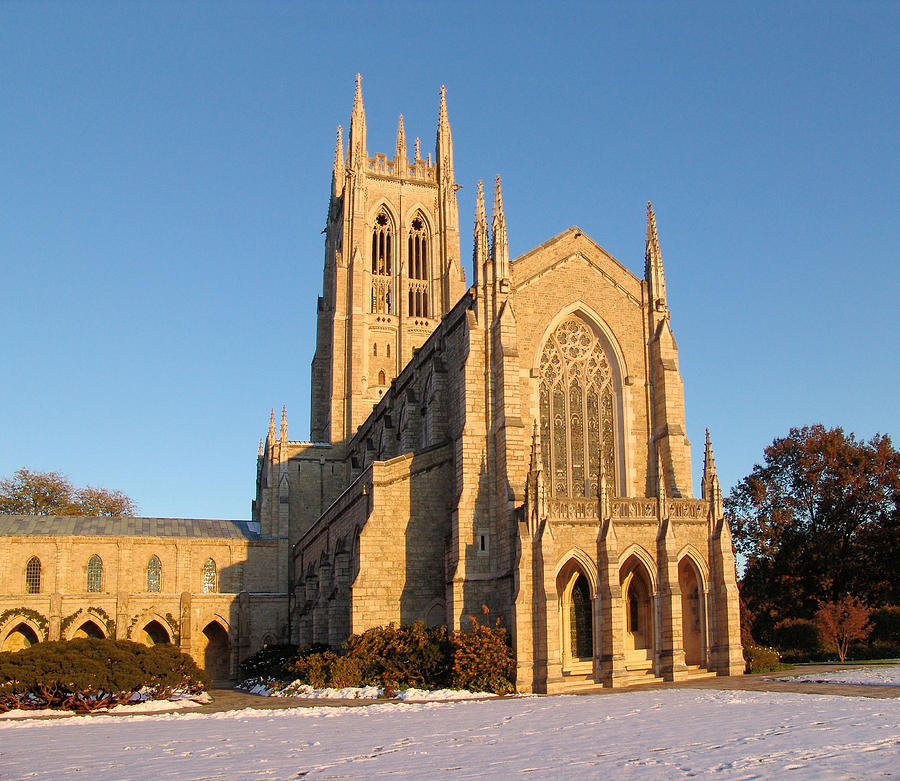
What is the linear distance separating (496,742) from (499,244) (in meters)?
20.1

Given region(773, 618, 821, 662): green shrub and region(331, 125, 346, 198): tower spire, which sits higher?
region(331, 125, 346, 198): tower spire

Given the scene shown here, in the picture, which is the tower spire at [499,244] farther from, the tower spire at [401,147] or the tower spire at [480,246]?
the tower spire at [401,147]

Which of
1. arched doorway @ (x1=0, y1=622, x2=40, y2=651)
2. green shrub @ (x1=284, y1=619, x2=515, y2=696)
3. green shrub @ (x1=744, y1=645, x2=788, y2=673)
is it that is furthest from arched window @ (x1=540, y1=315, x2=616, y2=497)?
arched doorway @ (x1=0, y1=622, x2=40, y2=651)

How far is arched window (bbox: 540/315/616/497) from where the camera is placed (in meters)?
31.6

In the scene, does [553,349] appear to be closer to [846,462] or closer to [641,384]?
[641,384]

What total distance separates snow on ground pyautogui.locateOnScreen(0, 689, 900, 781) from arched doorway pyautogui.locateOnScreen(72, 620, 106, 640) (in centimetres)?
2660

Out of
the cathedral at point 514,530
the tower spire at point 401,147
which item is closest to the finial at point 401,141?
the tower spire at point 401,147

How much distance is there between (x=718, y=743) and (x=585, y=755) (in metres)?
2.04

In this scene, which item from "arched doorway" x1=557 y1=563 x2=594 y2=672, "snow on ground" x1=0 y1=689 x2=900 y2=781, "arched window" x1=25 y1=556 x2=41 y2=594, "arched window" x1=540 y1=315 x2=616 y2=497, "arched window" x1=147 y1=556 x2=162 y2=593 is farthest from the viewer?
"arched window" x1=147 y1=556 x2=162 y2=593

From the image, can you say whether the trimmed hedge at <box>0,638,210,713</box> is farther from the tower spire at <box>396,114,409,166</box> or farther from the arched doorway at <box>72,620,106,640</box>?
the tower spire at <box>396,114,409,166</box>

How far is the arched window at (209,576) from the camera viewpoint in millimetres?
48344

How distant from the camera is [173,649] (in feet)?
86.7

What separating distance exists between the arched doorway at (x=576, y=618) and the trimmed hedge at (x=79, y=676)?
38.3 ft

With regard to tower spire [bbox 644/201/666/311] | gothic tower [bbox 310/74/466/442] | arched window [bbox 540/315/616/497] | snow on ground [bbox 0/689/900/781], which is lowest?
snow on ground [bbox 0/689/900/781]
